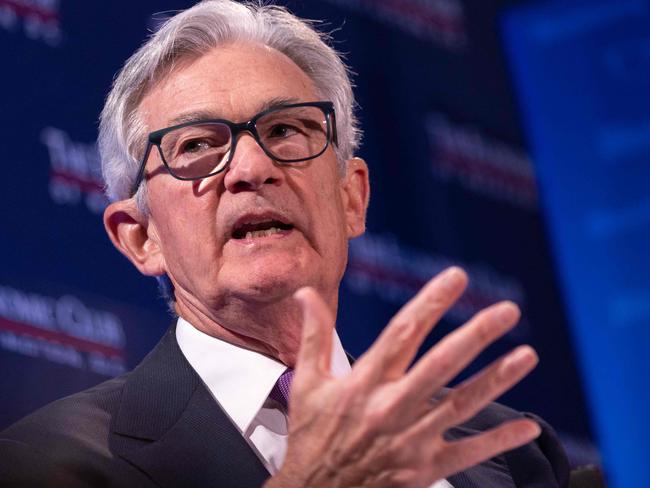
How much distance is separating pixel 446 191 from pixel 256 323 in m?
2.29

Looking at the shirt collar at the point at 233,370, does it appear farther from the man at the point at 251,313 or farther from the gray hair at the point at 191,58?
the gray hair at the point at 191,58

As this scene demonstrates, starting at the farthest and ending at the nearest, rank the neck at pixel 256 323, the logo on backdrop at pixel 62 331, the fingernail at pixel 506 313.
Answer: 1. the logo on backdrop at pixel 62 331
2. the neck at pixel 256 323
3. the fingernail at pixel 506 313

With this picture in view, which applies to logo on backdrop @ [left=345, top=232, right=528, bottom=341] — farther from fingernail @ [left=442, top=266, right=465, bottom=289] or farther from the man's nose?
fingernail @ [left=442, top=266, right=465, bottom=289]

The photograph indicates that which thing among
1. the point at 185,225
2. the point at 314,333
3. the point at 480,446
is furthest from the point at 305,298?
the point at 185,225

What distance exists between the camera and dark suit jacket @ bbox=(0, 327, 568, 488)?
1.50 meters

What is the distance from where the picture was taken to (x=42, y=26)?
2752 millimetres

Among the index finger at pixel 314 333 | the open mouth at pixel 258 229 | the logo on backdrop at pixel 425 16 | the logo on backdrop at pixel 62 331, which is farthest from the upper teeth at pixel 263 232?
the logo on backdrop at pixel 425 16

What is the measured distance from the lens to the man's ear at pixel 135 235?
6.35 ft

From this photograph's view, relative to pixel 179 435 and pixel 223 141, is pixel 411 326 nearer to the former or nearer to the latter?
pixel 179 435

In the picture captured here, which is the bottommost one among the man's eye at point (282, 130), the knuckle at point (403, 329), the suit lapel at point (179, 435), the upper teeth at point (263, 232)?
the suit lapel at point (179, 435)

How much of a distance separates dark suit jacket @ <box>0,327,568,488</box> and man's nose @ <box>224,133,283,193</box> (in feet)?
1.04

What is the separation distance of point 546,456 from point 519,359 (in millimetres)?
898

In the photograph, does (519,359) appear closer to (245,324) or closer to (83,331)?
(245,324)

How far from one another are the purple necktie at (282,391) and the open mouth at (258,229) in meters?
0.24
